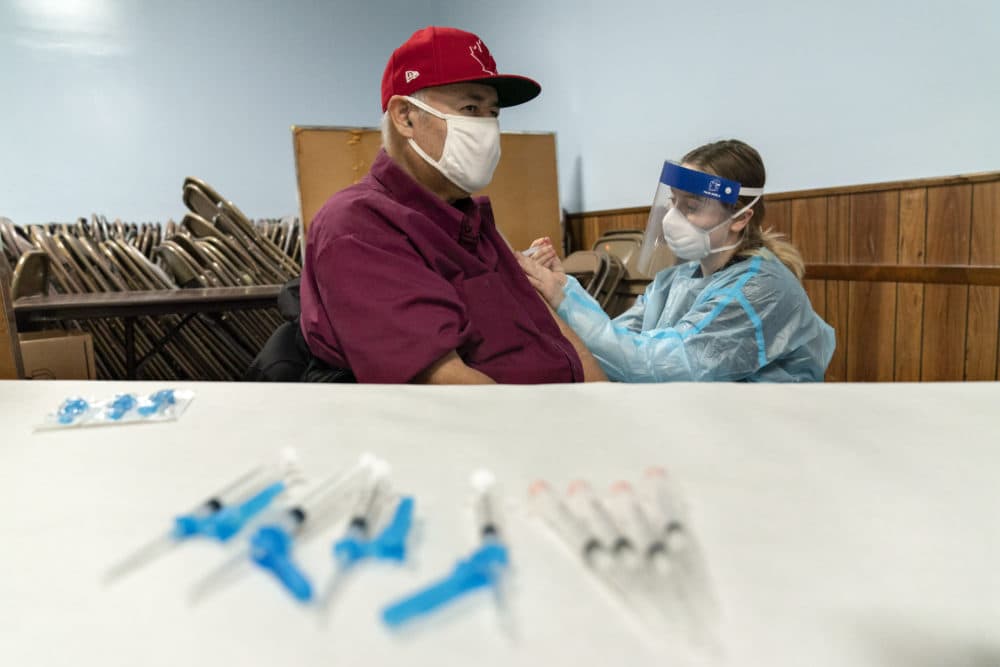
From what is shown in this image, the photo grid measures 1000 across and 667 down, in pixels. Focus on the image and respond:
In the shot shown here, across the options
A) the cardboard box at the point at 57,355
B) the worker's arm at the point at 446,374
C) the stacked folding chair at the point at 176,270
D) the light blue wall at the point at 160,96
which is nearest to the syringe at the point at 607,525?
the worker's arm at the point at 446,374

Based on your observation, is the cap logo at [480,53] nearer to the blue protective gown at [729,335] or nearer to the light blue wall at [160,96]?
the blue protective gown at [729,335]

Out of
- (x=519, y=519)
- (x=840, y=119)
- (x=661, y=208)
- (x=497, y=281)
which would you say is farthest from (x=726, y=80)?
(x=519, y=519)

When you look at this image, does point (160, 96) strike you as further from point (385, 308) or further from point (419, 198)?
point (385, 308)

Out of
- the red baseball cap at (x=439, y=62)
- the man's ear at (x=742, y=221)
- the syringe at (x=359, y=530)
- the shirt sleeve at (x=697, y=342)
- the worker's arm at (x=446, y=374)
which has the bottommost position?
the shirt sleeve at (x=697, y=342)

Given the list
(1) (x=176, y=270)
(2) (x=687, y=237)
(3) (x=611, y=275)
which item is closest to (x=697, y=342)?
(2) (x=687, y=237)

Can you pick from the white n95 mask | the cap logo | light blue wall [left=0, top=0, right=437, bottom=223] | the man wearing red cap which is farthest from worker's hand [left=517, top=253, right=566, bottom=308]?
light blue wall [left=0, top=0, right=437, bottom=223]

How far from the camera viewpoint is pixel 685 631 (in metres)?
0.33

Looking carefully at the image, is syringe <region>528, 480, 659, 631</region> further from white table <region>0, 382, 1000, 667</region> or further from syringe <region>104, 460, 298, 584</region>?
syringe <region>104, 460, 298, 584</region>

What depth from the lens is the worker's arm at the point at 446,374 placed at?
1.02 metres

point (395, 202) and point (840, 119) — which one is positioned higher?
point (840, 119)

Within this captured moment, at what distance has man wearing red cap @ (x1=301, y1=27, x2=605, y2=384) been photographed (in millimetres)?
1016

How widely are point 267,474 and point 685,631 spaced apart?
35cm

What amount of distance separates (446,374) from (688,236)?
92 centimetres

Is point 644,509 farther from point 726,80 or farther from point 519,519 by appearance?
point 726,80
